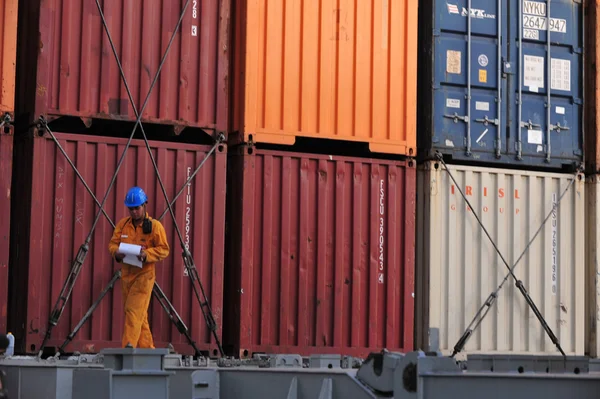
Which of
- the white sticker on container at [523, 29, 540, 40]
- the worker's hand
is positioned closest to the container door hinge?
the white sticker on container at [523, 29, 540, 40]

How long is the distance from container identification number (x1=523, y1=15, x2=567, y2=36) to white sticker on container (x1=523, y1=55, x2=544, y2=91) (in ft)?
1.40

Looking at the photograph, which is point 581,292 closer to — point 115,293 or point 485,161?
point 485,161

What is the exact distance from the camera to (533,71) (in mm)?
16578

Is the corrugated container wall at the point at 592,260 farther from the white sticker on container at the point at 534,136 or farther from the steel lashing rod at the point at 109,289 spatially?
the steel lashing rod at the point at 109,289

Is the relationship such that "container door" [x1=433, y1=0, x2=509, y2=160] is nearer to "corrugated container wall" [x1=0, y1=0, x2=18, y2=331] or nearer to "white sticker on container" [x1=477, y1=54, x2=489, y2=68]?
"white sticker on container" [x1=477, y1=54, x2=489, y2=68]

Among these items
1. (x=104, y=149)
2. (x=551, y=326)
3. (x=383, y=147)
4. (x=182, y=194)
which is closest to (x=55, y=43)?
(x=104, y=149)

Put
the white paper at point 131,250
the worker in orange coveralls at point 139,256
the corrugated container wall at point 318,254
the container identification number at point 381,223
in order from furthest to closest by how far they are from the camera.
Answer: the container identification number at point 381,223, the corrugated container wall at point 318,254, the worker in orange coveralls at point 139,256, the white paper at point 131,250

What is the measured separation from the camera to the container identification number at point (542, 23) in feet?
54.5

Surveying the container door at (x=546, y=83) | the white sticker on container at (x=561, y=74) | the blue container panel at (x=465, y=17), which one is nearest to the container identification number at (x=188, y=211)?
the blue container panel at (x=465, y=17)

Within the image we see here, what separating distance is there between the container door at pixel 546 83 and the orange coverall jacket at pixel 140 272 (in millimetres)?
5634

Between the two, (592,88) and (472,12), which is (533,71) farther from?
(472,12)

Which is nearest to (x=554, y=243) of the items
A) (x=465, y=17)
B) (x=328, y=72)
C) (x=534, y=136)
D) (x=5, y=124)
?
(x=534, y=136)

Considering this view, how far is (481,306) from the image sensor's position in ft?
52.4

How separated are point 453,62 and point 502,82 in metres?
0.78
